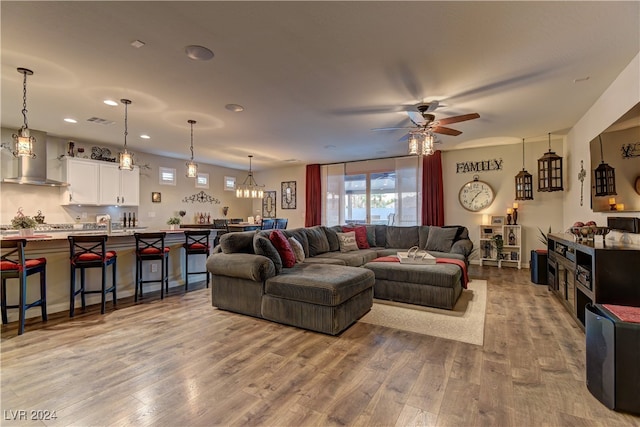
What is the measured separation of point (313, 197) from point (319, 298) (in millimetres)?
6038

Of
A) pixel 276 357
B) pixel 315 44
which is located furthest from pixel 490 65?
pixel 276 357

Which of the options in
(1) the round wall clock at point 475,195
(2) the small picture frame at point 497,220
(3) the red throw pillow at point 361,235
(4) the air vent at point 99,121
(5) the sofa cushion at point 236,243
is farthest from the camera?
(1) the round wall clock at point 475,195

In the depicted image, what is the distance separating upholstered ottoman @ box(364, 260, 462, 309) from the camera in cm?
369

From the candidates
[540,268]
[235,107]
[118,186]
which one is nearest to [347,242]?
[235,107]

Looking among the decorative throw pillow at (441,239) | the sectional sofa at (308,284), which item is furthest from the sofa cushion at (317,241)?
the decorative throw pillow at (441,239)

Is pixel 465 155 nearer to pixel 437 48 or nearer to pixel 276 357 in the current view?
pixel 437 48

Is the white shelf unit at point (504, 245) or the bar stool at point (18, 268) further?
the white shelf unit at point (504, 245)

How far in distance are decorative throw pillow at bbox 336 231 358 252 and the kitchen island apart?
2838mm

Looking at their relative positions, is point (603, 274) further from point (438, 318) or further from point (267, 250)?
point (267, 250)

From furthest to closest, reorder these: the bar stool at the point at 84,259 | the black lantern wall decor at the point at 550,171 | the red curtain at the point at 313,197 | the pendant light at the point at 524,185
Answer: the red curtain at the point at 313,197 < the pendant light at the point at 524,185 < the black lantern wall decor at the point at 550,171 < the bar stool at the point at 84,259

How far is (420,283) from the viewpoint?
3844 mm

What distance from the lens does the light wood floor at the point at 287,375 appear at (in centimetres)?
178

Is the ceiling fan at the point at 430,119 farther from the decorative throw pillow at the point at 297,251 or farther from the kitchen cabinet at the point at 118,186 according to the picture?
the kitchen cabinet at the point at 118,186

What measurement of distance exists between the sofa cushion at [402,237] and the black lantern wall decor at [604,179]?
2.89 m
